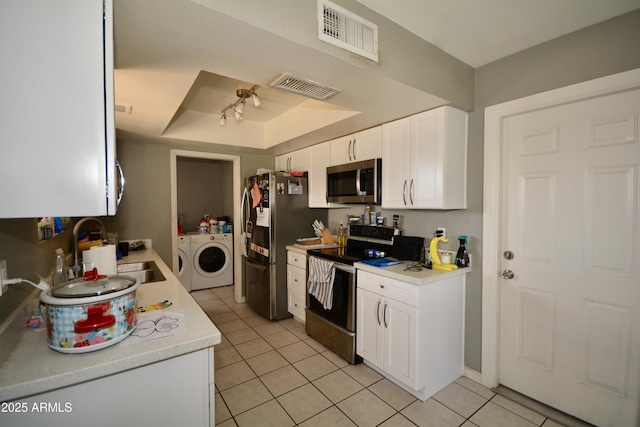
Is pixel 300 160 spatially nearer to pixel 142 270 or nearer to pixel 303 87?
pixel 303 87

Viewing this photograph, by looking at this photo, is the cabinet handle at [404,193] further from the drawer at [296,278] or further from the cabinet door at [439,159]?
the drawer at [296,278]

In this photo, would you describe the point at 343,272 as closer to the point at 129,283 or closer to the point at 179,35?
the point at 129,283

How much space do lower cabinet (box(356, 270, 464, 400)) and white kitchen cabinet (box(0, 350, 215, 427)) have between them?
1364mm

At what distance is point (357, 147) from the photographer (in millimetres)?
2844

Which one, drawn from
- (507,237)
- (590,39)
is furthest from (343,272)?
(590,39)

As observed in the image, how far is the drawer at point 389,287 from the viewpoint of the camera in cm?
198

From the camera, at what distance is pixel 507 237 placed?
2119mm

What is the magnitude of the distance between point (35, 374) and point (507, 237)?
2.62 meters

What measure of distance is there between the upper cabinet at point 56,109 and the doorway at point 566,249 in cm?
231

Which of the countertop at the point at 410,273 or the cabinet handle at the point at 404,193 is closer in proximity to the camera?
the countertop at the point at 410,273

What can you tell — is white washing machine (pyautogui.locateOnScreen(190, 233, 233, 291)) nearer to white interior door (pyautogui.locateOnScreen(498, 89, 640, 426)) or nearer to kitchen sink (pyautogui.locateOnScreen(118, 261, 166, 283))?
kitchen sink (pyautogui.locateOnScreen(118, 261, 166, 283))

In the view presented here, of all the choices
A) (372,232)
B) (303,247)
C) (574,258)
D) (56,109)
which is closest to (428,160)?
(372,232)

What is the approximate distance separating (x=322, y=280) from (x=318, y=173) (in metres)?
1.30

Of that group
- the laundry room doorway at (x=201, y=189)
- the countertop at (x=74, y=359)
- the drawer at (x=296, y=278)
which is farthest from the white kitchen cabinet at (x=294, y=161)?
the countertop at (x=74, y=359)
